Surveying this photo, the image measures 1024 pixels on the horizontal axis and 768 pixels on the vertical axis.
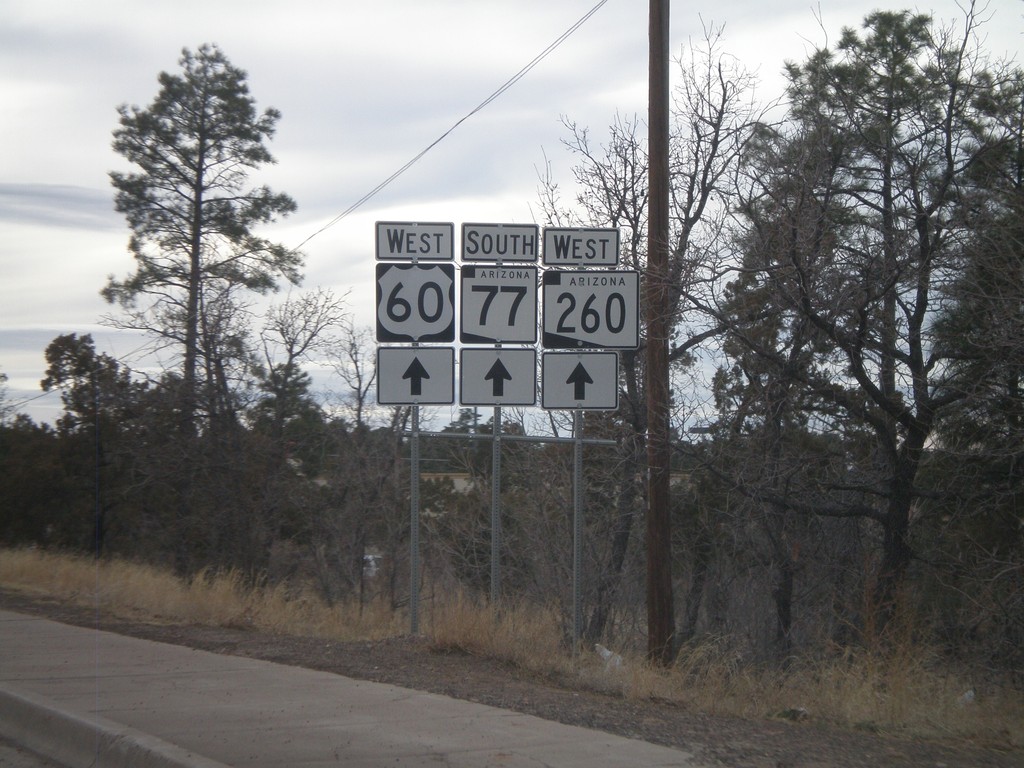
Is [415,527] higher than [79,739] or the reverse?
higher

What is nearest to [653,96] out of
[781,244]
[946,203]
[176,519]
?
[781,244]

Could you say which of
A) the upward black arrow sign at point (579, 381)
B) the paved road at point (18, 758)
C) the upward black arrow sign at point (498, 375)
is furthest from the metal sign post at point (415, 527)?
the paved road at point (18, 758)

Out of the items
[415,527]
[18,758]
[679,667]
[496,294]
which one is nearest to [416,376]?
[496,294]

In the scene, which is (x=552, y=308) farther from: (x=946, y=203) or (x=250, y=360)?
(x=250, y=360)

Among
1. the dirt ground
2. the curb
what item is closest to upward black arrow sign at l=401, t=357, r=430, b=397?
the dirt ground

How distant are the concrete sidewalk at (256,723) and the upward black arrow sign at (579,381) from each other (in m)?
3.88

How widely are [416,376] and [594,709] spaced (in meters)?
4.42

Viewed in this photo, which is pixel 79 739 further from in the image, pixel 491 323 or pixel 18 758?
pixel 491 323

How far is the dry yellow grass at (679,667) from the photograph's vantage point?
745 cm

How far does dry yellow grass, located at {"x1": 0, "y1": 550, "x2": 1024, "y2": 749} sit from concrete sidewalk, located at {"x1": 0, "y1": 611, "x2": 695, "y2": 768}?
5.83 ft

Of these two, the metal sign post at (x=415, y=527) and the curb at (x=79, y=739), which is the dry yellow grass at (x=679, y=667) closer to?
the metal sign post at (x=415, y=527)

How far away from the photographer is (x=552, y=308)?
10648 millimetres

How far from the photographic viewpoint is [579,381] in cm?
1062

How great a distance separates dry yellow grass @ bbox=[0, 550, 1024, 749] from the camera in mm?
7449
